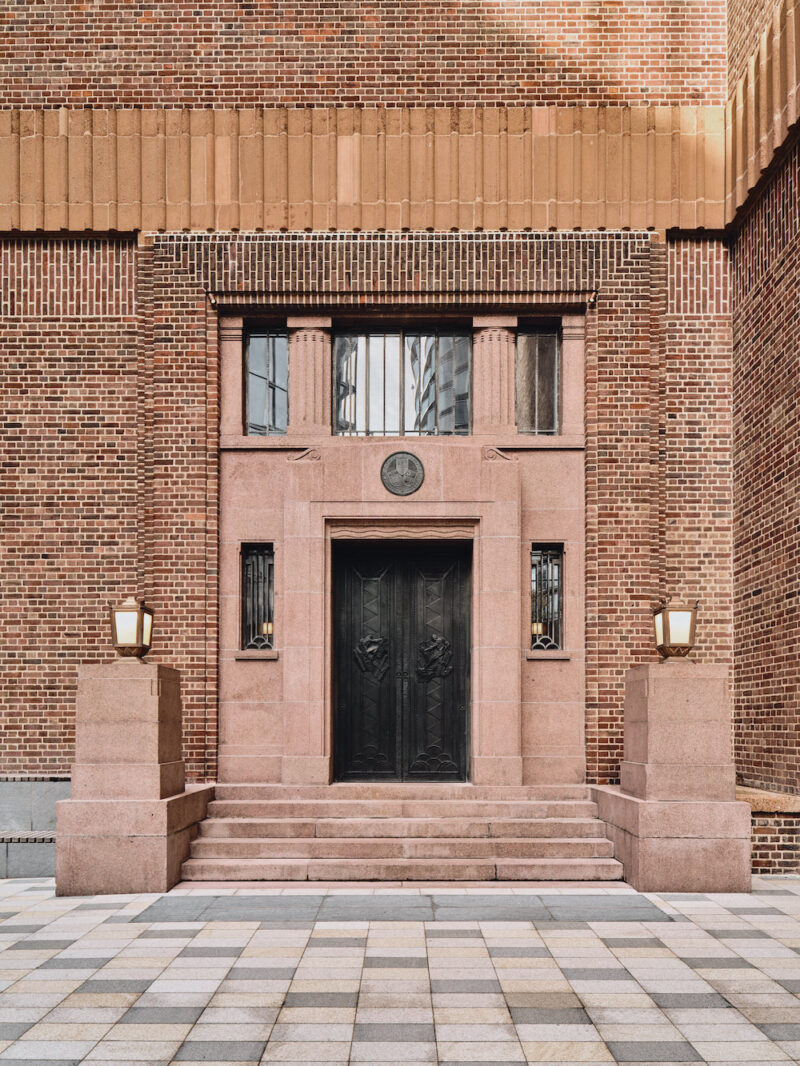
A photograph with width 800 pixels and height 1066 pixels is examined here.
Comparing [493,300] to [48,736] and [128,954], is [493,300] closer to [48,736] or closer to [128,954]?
[48,736]

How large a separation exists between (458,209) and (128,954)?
9.54 meters

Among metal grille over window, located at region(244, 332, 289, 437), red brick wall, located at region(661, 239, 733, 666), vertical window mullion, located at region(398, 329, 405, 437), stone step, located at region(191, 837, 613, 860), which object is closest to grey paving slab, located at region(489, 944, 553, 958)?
stone step, located at region(191, 837, 613, 860)

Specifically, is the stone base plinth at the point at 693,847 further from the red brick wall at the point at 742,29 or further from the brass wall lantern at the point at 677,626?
the red brick wall at the point at 742,29

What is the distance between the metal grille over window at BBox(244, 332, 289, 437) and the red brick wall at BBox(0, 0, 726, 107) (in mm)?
3053

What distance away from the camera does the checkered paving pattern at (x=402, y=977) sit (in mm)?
5969

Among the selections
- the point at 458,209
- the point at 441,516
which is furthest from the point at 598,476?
the point at 458,209

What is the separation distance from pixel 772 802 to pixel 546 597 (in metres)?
3.68

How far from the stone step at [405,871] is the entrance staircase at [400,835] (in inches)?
0.4

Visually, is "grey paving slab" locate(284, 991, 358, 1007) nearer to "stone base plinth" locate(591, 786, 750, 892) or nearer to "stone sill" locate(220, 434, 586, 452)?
"stone base plinth" locate(591, 786, 750, 892)

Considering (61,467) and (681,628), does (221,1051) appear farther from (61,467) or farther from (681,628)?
(61,467)

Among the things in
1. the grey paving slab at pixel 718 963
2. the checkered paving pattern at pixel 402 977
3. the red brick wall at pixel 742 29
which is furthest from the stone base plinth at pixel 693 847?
the red brick wall at pixel 742 29

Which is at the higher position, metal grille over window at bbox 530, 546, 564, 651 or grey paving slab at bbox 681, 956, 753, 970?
metal grille over window at bbox 530, 546, 564, 651

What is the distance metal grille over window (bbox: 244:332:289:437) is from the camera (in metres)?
13.8

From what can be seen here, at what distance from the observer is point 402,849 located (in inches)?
445
